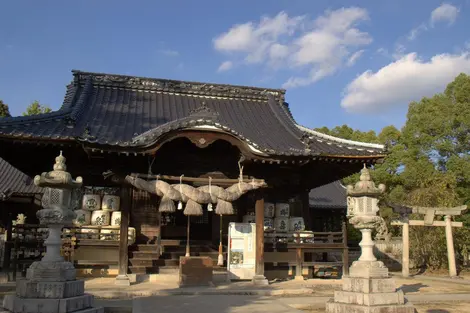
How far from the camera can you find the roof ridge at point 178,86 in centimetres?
1808

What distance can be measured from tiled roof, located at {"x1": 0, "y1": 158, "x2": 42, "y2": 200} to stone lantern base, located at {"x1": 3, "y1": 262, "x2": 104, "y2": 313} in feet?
48.8

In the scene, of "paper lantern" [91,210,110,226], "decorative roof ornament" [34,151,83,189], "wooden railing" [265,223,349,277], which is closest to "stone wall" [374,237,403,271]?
"wooden railing" [265,223,349,277]

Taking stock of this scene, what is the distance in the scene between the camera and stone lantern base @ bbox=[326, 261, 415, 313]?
8.05m

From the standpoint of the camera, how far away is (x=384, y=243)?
28.1 m

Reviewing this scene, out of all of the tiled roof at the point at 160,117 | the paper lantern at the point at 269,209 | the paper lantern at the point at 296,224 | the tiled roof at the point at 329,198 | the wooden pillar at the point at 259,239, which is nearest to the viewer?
the tiled roof at the point at 160,117

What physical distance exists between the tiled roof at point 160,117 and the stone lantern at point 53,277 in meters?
4.19

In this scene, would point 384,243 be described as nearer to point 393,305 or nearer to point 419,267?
point 419,267

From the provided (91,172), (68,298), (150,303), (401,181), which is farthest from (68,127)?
(401,181)

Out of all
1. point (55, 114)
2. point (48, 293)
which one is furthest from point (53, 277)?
point (55, 114)

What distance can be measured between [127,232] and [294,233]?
5713mm

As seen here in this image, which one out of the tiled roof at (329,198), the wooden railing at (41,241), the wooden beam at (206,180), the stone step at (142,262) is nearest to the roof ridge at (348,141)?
the wooden beam at (206,180)

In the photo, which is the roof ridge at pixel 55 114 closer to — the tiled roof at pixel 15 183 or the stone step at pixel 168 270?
the stone step at pixel 168 270

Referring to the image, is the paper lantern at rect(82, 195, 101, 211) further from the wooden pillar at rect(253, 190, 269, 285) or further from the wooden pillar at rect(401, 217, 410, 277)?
the wooden pillar at rect(401, 217, 410, 277)

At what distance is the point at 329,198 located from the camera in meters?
28.2
